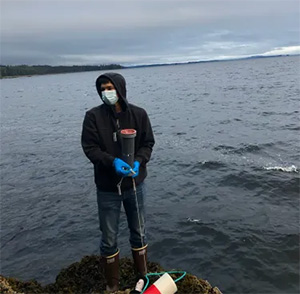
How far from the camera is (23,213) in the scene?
1041 centimetres

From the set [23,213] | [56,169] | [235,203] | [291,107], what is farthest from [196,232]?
[291,107]

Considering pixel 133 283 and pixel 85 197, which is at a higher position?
pixel 133 283

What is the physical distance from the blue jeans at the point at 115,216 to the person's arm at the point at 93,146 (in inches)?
20.2

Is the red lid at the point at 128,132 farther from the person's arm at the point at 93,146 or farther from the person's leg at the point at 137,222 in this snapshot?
the person's leg at the point at 137,222

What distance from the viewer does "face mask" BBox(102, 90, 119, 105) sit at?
14.7 feet

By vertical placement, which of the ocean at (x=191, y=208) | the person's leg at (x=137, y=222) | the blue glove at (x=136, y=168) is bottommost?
the ocean at (x=191, y=208)

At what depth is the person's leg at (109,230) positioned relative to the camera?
4621 mm

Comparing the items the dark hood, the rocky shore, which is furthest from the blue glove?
the rocky shore

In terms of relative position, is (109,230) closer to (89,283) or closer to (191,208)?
(89,283)

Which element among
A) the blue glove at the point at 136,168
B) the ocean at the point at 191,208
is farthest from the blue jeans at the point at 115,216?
the ocean at the point at 191,208

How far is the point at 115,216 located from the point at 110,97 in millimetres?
1694

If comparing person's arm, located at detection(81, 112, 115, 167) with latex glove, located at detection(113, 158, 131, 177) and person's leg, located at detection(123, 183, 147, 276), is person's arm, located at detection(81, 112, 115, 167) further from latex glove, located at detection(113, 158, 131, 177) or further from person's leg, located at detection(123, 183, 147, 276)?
person's leg, located at detection(123, 183, 147, 276)

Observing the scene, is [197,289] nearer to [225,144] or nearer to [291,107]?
[225,144]

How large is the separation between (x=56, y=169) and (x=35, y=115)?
73.1ft
